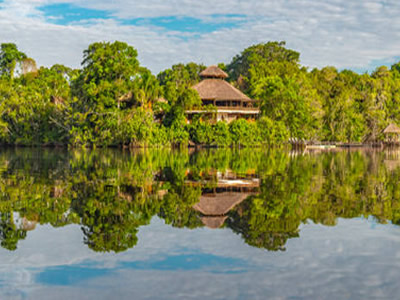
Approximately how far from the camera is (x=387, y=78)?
71.2 m

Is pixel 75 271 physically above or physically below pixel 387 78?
below

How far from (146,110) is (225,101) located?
11.5 meters

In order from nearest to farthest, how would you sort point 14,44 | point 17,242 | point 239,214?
1. point 17,242
2. point 239,214
3. point 14,44

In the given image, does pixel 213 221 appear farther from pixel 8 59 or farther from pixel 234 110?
pixel 8 59

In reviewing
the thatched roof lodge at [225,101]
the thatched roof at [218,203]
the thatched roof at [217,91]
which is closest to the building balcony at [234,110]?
the thatched roof lodge at [225,101]

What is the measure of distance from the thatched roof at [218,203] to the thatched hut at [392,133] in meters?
58.2

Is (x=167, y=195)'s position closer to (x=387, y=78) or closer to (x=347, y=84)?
(x=347, y=84)

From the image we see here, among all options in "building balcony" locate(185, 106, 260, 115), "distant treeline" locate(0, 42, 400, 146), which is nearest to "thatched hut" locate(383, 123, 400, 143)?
"distant treeline" locate(0, 42, 400, 146)

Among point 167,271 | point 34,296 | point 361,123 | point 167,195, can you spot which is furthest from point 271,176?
point 361,123

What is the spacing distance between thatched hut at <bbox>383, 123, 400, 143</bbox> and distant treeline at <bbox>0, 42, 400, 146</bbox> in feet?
6.74

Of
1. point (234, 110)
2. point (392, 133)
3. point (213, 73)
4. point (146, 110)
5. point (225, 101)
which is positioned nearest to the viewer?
point (146, 110)

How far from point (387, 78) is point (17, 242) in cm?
7056

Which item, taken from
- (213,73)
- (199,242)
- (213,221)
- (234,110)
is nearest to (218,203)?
(213,221)

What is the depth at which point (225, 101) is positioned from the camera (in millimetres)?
58594
